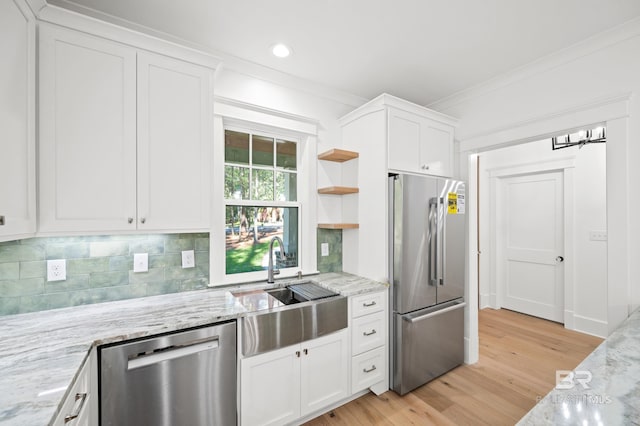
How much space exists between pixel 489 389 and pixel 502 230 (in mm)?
2798

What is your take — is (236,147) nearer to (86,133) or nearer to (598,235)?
(86,133)

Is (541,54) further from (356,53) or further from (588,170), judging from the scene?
(588,170)

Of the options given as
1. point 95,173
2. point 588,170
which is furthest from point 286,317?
point 588,170

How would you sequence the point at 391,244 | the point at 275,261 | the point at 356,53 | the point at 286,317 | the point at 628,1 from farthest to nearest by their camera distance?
the point at 275,261 < the point at 391,244 < the point at 356,53 < the point at 286,317 < the point at 628,1

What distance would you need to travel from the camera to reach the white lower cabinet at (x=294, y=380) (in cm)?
169

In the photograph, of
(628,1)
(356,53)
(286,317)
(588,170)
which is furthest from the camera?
(588,170)

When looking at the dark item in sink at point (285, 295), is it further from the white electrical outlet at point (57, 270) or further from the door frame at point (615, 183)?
the door frame at point (615, 183)

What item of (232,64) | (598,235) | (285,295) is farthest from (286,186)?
(598,235)

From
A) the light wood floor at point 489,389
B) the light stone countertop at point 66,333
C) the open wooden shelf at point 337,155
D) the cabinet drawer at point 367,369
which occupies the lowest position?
the light wood floor at point 489,389

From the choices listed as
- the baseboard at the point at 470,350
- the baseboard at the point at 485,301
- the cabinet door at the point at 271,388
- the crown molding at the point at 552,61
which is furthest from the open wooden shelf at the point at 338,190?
the baseboard at the point at 485,301

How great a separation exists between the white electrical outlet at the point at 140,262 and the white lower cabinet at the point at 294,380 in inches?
37.2

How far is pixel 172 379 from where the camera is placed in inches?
57.3

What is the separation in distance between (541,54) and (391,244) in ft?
6.36

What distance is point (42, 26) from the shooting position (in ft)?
4.67
